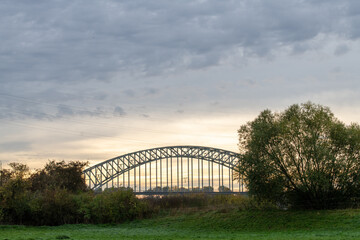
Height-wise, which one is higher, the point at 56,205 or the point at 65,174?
the point at 65,174

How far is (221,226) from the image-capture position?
50.3 metres

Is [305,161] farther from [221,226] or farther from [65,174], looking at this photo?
[65,174]

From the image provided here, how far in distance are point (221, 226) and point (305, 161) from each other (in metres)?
11.2

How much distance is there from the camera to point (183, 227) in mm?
52031

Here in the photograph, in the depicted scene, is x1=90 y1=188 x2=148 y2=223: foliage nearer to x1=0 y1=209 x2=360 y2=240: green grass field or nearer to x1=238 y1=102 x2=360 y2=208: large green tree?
x1=0 y1=209 x2=360 y2=240: green grass field

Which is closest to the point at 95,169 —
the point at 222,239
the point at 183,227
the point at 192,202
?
the point at 192,202

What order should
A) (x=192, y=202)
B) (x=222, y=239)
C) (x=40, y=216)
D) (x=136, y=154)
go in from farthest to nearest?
(x=136, y=154)
(x=192, y=202)
(x=40, y=216)
(x=222, y=239)

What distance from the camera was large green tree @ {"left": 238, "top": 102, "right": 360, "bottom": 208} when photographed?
1954 inches

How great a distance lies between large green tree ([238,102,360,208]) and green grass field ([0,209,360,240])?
8.93 ft

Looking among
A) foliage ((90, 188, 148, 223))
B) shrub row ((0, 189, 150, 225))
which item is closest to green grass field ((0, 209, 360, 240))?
foliage ((90, 188, 148, 223))

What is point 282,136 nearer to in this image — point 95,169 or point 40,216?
point 40,216

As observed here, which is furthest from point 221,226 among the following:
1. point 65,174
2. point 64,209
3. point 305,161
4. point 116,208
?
point 65,174

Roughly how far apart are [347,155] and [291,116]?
720cm

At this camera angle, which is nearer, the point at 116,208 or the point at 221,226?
the point at 221,226
